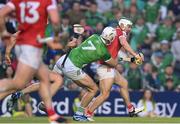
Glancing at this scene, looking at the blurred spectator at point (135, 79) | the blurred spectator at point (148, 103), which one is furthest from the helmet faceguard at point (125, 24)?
the blurred spectator at point (135, 79)

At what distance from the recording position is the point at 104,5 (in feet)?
93.4

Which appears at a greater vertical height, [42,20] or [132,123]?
[42,20]

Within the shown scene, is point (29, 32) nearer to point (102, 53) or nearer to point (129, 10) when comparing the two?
point (102, 53)

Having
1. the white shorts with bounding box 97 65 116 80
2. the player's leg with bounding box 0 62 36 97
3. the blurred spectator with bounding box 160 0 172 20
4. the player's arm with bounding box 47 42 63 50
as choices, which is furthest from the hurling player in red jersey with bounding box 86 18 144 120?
the blurred spectator with bounding box 160 0 172 20

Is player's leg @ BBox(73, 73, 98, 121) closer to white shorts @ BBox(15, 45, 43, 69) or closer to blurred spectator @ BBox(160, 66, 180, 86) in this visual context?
white shorts @ BBox(15, 45, 43, 69)

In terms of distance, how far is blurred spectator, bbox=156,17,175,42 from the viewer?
27.5 m

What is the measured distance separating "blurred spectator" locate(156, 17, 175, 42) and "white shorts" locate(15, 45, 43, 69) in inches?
492

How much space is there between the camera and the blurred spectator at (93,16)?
27.3 meters

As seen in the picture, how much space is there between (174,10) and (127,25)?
8627 millimetres

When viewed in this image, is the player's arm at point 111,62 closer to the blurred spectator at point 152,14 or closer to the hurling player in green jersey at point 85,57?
the hurling player in green jersey at point 85,57

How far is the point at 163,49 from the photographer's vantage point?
26.8 meters

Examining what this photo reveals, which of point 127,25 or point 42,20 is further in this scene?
point 127,25

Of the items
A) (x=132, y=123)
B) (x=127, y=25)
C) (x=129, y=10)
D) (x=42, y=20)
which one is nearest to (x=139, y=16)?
(x=129, y=10)

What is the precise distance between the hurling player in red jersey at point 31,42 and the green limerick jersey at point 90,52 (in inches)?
156
